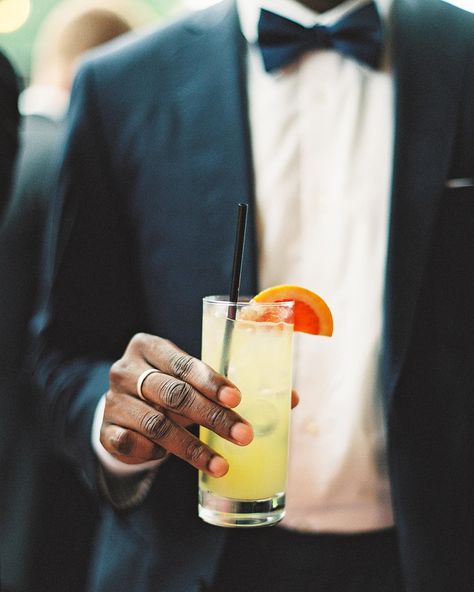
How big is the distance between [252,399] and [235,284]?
214 mm

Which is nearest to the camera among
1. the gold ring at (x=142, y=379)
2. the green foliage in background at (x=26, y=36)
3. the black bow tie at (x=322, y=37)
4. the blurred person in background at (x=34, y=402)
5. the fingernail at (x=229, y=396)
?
the fingernail at (x=229, y=396)

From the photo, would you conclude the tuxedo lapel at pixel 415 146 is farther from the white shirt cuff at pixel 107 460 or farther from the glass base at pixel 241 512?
the white shirt cuff at pixel 107 460

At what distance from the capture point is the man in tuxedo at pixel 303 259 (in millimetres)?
1691

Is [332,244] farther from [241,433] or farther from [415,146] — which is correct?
[241,433]

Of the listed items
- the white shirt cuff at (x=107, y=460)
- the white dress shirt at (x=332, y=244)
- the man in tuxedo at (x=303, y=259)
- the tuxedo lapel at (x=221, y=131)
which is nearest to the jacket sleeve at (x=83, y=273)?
the man in tuxedo at (x=303, y=259)

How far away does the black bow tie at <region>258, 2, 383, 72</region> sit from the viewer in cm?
181

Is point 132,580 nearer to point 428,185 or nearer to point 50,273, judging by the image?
point 50,273

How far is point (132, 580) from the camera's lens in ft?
5.74

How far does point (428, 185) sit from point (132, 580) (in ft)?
3.62

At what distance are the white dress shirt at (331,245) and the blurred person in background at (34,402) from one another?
1.05 meters

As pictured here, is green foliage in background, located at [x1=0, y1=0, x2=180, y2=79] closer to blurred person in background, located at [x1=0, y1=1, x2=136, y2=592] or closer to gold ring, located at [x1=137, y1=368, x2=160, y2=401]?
blurred person in background, located at [x1=0, y1=1, x2=136, y2=592]

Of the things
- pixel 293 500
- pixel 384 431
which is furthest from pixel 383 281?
pixel 293 500

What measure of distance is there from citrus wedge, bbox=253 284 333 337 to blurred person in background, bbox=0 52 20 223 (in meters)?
0.83

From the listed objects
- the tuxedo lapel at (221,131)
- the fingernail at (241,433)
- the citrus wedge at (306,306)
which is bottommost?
the fingernail at (241,433)
